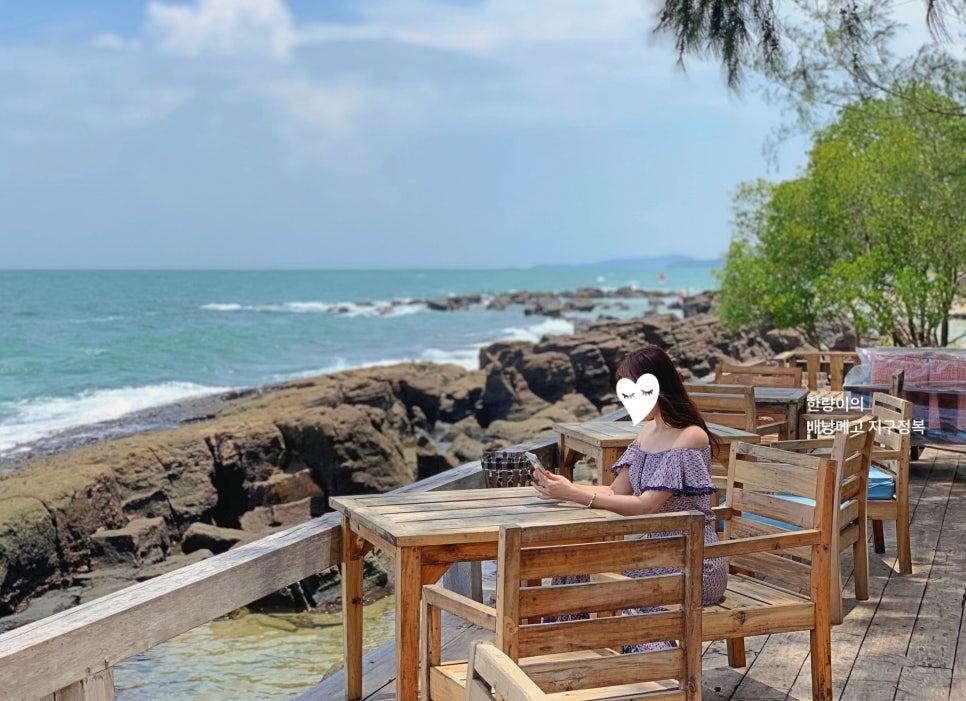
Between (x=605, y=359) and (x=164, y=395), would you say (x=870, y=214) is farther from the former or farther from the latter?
(x=164, y=395)

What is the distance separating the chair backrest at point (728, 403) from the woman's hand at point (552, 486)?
117 inches

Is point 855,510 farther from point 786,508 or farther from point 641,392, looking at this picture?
point 641,392

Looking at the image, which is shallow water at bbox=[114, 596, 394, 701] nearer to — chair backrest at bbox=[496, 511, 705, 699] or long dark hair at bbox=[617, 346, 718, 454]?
long dark hair at bbox=[617, 346, 718, 454]

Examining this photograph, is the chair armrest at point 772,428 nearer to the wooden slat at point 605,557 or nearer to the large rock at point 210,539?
the wooden slat at point 605,557

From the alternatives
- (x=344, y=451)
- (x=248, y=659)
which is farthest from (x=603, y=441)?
(x=344, y=451)

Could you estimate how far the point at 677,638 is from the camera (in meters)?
2.51

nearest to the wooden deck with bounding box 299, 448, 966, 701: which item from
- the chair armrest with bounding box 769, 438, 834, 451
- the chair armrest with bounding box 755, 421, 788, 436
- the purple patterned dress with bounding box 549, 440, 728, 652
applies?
the purple patterned dress with bounding box 549, 440, 728, 652

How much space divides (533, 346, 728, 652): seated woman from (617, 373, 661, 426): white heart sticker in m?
0.02

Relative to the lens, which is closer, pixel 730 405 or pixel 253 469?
pixel 730 405

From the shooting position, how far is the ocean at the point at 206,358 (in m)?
6.52

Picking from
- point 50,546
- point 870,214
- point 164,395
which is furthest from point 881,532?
point 164,395

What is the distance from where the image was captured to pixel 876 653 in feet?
12.8

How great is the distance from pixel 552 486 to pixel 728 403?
10.3 ft

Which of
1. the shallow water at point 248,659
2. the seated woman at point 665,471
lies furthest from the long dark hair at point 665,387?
the shallow water at point 248,659
